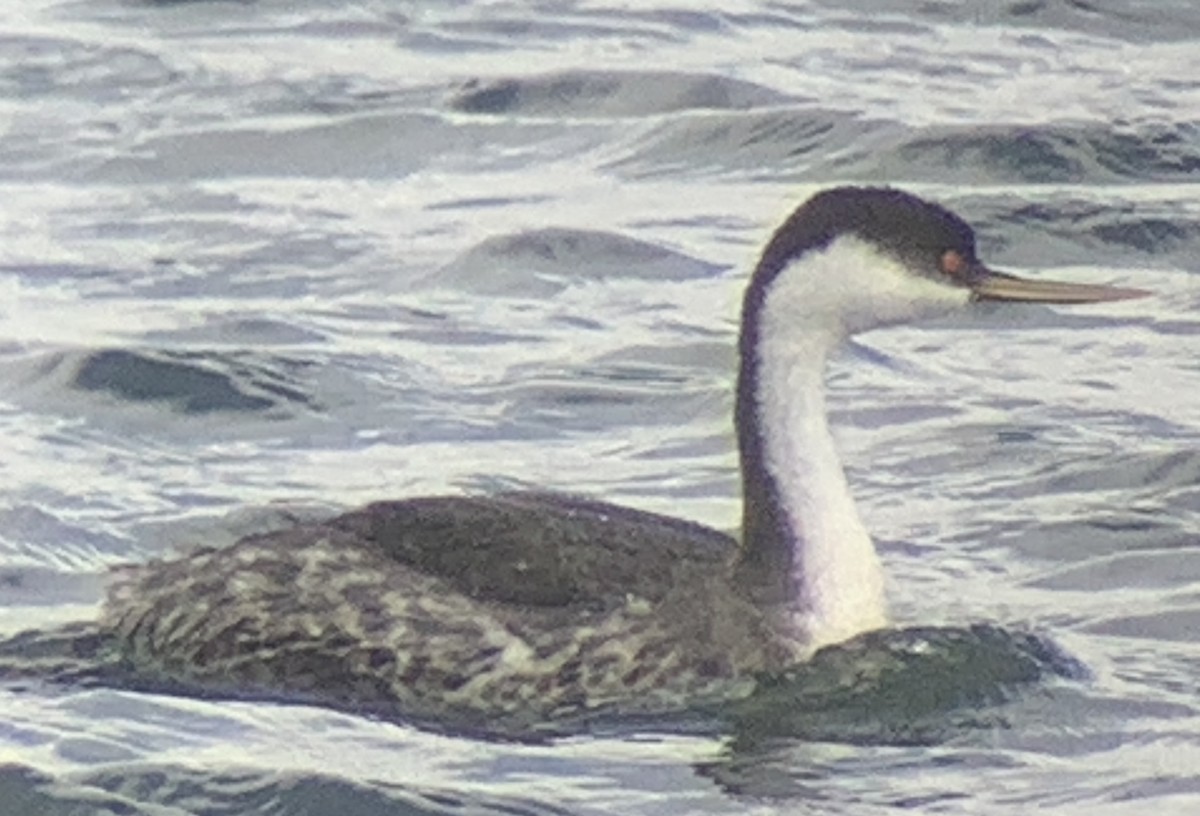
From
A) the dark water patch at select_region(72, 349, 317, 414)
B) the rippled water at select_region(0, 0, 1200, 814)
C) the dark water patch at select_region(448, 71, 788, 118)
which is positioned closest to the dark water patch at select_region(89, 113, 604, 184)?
the rippled water at select_region(0, 0, 1200, 814)

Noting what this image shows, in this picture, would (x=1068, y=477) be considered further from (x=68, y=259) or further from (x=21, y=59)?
(x=21, y=59)

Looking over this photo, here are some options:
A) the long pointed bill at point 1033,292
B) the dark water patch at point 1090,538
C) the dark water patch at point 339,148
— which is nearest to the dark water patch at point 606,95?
the dark water patch at point 339,148

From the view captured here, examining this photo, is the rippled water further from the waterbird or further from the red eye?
the red eye

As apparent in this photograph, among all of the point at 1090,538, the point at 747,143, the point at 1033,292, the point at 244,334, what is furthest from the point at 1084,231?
the point at 1033,292

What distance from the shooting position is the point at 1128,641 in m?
11.5

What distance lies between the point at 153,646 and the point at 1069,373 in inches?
152

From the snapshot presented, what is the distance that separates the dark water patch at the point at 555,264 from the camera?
15086 mm

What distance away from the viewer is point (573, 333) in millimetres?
14586

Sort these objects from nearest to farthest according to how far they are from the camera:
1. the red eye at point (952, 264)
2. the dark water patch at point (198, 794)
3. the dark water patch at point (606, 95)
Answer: the dark water patch at point (198, 794) < the red eye at point (952, 264) < the dark water patch at point (606, 95)

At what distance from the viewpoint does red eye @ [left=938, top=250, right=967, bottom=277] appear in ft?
36.9

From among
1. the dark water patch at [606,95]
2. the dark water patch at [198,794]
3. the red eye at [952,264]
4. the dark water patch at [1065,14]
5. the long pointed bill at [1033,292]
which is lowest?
the dark water patch at [198,794]

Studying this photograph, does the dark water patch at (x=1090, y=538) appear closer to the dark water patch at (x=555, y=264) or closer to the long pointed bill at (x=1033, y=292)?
the long pointed bill at (x=1033, y=292)

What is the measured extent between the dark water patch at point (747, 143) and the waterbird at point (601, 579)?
5.29 meters

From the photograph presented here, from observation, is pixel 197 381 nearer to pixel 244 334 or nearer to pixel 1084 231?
pixel 244 334
